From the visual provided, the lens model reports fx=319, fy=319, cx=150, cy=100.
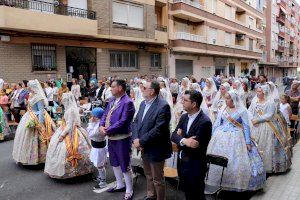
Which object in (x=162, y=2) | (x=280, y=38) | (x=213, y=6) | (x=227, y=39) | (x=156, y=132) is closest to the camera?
(x=156, y=132)

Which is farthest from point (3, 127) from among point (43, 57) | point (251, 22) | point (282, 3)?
point (282, 3)

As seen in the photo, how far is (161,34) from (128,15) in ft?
11.6

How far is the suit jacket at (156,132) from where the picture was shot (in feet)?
14.8

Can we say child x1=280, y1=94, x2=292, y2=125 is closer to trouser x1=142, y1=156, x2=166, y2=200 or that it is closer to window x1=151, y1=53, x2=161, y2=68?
trouser x1=142, y1=156, x2=166, y2=200

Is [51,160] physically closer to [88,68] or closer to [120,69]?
[88,68]

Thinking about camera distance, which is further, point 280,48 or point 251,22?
point 280,48

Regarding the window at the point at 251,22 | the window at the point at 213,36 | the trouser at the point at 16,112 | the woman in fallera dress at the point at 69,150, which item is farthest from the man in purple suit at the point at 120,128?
the window at the point at 251,22

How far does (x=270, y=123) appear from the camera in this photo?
258 inches

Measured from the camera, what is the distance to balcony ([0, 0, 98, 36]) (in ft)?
45.8

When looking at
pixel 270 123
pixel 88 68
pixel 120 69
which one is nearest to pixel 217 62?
pixel 120 69

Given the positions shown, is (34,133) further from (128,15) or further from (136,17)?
(136,17)

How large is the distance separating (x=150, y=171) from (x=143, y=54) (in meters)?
18.1

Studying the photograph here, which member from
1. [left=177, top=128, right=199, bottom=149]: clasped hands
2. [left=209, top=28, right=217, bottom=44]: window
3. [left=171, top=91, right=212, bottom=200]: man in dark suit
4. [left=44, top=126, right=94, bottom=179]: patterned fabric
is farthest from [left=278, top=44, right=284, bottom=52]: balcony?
[left=177, top=128, right=199, bottom=149]: clasped hands

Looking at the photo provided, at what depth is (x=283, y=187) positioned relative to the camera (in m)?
5.71
